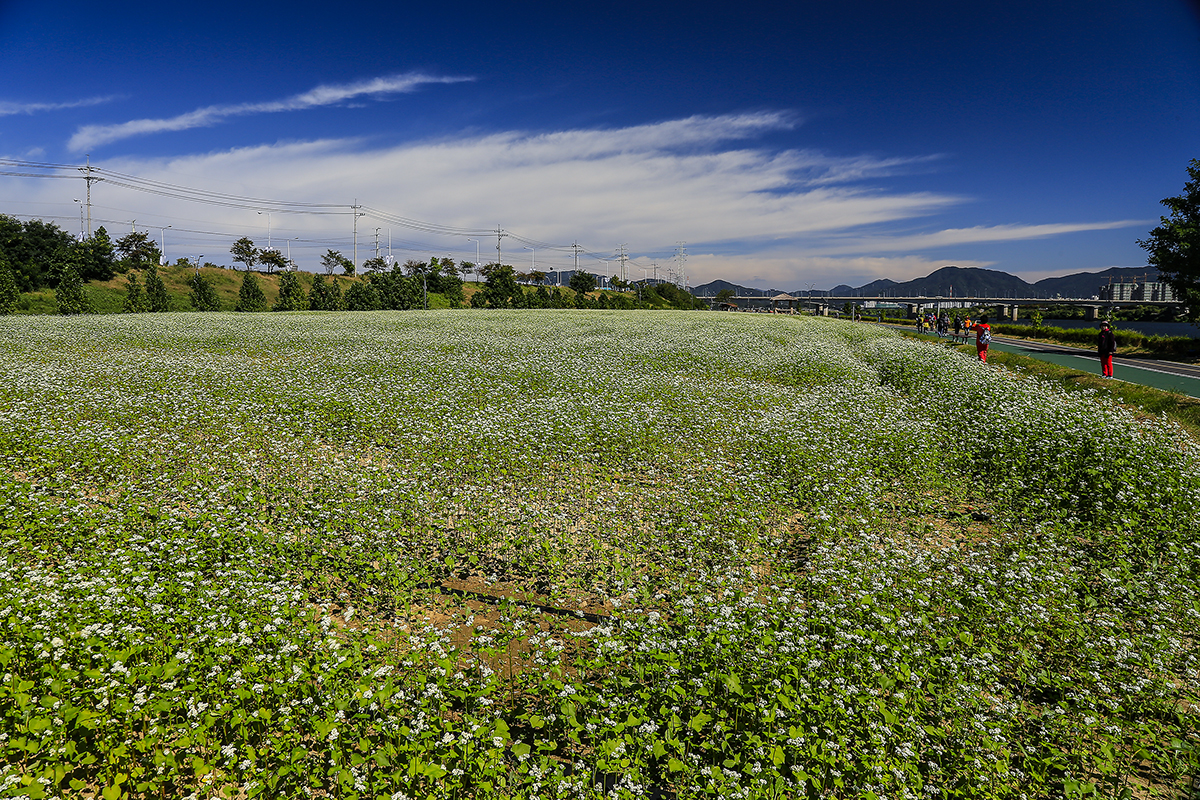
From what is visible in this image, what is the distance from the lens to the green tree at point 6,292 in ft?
163

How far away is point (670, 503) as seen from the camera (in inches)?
364

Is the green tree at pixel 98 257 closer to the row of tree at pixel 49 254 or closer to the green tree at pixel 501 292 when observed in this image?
the row of tree at pixel 49 254

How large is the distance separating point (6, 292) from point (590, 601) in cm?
6833

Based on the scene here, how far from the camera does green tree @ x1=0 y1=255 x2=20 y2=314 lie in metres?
49.7

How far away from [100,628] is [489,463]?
6226 millimetres

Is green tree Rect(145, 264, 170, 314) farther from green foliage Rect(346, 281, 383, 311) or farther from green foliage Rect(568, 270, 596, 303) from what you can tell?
green foliage Rect(568, 270, 596, 303)

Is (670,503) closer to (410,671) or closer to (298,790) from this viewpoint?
(410,671)

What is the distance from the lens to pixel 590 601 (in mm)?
6980

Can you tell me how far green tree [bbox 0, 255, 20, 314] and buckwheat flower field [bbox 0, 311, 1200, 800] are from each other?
175ft

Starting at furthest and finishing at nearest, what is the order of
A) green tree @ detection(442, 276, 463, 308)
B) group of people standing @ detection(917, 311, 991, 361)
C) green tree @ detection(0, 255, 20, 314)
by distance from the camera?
green tree @ detection(442, 276, 463, 308)
green tree @ detection(0, 255, 20, 314)
group of people standing @ detection(917, 311, 991, 361)

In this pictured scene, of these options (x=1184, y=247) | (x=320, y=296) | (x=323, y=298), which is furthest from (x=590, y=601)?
(x=320, y=296)

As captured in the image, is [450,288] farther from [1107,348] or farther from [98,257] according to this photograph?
[1107,348]

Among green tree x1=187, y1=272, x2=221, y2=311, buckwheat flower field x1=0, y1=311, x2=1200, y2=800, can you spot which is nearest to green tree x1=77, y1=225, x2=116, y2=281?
green tree x1=187, y1=272, x2=221, y2=311

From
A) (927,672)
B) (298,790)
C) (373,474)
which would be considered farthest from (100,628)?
(927,672)
